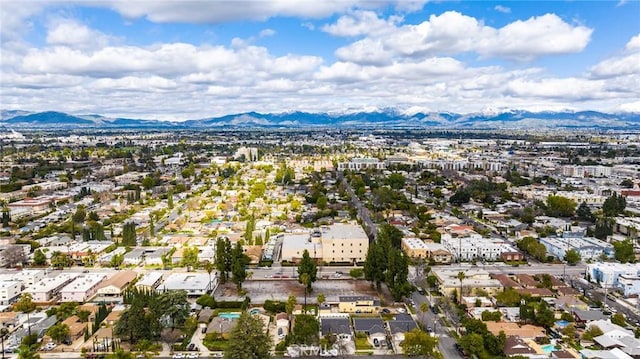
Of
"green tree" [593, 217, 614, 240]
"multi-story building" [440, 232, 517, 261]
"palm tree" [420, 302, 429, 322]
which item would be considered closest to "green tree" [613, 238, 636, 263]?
"green tree" [593, 217, 614, 240]

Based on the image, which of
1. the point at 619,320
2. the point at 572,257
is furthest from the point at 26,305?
the point at 572,257

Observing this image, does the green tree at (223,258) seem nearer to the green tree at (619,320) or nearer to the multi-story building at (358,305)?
the multi-story building at (358,305)

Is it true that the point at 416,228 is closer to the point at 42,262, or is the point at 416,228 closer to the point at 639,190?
the point at 42,262

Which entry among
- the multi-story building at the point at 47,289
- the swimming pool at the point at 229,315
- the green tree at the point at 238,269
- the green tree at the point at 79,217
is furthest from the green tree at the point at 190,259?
the green tree at the point at 79,217

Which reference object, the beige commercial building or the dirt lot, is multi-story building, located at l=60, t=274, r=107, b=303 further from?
the beige commercial building

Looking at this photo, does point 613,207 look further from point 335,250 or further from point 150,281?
point 150,281

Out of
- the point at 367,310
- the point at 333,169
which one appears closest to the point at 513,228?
the point at 367,310
